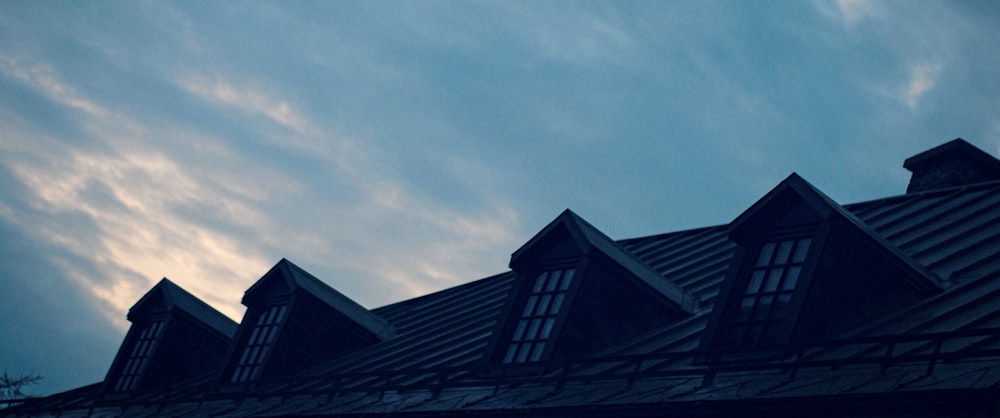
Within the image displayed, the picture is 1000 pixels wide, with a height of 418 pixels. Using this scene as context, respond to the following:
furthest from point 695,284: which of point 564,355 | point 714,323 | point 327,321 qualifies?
point 327,321

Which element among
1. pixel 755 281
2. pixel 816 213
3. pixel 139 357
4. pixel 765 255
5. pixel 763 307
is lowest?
pixel 139 357

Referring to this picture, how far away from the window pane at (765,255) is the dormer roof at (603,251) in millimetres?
2308

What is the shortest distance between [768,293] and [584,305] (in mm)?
3521

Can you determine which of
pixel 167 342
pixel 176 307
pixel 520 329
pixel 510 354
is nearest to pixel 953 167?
pixel 520 329

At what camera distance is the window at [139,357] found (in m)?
26.1

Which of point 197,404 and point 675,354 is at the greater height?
point 675,354

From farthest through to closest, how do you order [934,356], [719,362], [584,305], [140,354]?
[140,354]
[584,305]
[719,362]
[934,356]

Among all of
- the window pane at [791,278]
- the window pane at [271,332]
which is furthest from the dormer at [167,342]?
the window pane at [791,278]

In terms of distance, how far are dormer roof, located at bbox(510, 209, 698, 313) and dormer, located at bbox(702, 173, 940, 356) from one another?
7.78ft

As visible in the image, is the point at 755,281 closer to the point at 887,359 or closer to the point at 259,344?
the point at 887,359

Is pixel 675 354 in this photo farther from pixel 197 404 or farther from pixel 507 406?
pixel 197 404

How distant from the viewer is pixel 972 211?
50.6 feet

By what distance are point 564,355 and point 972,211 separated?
6237 mm

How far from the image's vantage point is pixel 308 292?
74.5 ft
